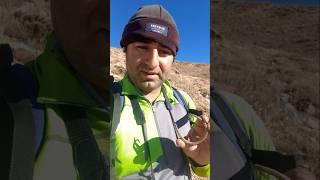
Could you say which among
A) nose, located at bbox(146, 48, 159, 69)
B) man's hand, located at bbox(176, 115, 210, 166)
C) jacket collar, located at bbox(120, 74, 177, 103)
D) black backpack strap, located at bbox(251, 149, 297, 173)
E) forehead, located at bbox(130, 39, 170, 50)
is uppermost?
forehead, located at bbox(130, 39, 170, 50)

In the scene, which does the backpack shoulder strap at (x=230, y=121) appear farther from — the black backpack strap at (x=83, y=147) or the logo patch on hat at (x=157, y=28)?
the black backpack strap at (x=83, y=147)

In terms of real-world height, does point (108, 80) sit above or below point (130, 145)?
above

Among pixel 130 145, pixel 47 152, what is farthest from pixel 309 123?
pixel 47 152

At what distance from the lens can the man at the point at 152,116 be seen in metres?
1.52

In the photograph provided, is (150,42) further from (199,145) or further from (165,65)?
(199,145)

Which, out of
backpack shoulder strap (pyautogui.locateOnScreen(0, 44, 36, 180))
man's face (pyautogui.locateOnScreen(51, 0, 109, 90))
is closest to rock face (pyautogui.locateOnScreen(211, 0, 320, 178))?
man's face (pyautogui.locateOnScreen(51, 0, 109, 90))

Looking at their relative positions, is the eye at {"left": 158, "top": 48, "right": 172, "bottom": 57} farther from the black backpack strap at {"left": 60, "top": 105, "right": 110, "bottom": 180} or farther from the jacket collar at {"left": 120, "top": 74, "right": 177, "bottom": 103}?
the black backpack strap at {"left": 60, "top": 105, "right": 110, "bottom": 180}

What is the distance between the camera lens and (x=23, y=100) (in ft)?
5.40

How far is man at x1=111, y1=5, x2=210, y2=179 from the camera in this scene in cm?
152

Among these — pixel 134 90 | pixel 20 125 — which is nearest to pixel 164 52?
pixel 134 90

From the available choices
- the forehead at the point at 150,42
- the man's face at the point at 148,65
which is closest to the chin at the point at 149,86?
the man's face at the point at 148,65

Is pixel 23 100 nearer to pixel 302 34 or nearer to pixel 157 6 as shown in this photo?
pixel 157 6

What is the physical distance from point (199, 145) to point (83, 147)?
400mm

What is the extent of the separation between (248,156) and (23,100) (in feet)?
2.42
